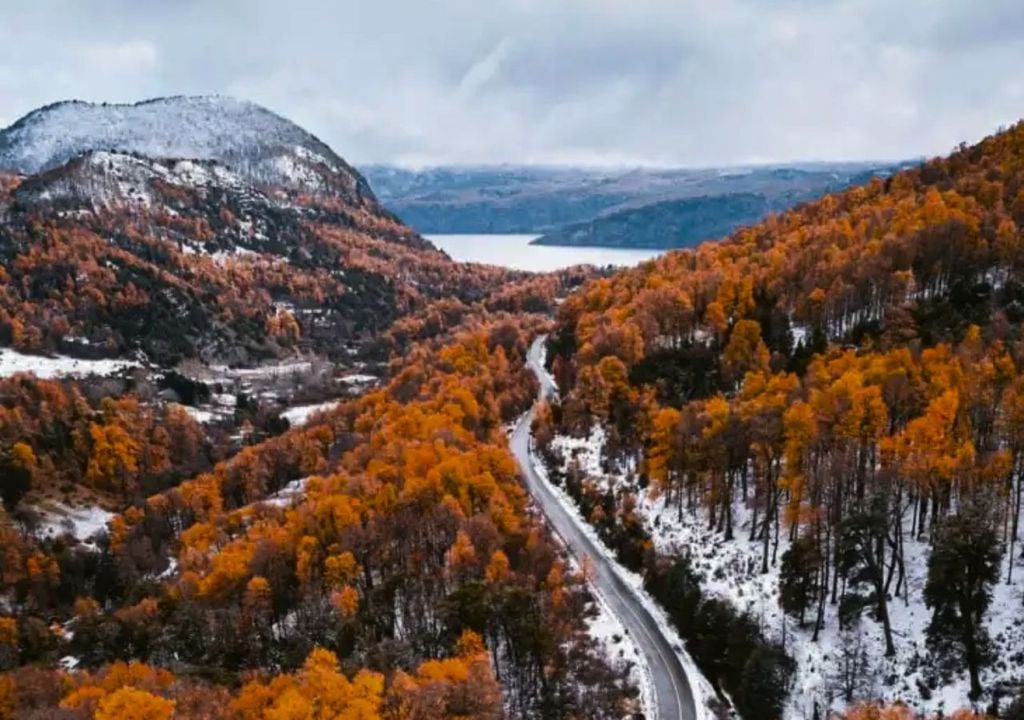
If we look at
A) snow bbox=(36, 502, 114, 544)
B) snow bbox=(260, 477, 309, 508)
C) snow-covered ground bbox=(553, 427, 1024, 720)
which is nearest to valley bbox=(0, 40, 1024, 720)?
snow-covered ground bbox=(553, 427, 1024, 720)

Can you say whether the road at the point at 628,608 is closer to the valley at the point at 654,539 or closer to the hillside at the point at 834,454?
the valley at the point at 654,539

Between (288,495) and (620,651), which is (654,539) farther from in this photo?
(288,495)

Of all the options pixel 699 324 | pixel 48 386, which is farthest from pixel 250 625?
pixel 48 386

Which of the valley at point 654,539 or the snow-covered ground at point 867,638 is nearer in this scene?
the snow-covered ground at point 867,638

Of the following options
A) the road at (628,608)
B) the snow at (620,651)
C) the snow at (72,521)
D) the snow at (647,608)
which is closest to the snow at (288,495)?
the road at (628,608)

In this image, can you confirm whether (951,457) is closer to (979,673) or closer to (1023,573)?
(1023,573)

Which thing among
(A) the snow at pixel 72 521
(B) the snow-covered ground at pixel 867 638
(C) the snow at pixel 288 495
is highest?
(B) the snow-covered ground at pixel 867 638
